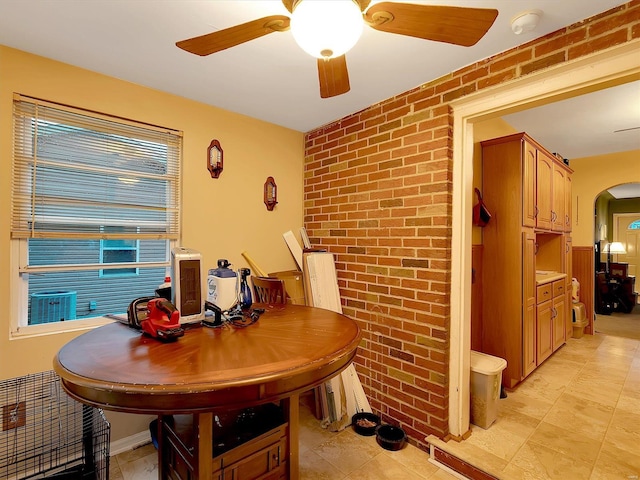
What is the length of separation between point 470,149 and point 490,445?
1921 mm

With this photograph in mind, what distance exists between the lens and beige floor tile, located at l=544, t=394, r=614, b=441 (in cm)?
220

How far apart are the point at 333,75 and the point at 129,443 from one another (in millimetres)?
2613

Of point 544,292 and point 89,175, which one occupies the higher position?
point 89,175

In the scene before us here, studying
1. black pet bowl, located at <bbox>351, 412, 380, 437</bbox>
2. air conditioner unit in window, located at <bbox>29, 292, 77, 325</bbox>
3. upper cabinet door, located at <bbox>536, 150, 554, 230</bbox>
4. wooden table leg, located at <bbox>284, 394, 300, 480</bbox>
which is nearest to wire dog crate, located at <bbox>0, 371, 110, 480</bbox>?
air conditioner unit in window, located at <bbox>29, 292, 77, 325</bbox>

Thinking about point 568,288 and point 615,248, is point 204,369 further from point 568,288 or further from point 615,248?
point 615,248

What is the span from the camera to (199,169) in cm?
247

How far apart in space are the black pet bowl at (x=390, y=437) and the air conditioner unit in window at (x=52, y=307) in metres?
2.20

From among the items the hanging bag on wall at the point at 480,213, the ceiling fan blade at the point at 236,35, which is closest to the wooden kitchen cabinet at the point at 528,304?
the hanging bag on wall at the point at 480,213

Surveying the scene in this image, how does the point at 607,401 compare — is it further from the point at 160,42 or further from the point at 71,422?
the point at 160,42

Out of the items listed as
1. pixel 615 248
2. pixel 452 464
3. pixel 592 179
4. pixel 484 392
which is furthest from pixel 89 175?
pixel 615 248

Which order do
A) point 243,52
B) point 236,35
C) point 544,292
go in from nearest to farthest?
1. point 236,35
2. point 243,52
3. point 544,292

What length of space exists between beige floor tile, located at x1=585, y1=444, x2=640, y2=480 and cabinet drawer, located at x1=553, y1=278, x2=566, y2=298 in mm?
1755

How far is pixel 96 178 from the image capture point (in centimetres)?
207

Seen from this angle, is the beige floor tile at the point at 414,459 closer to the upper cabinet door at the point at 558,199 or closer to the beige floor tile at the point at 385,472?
the beige floor tile at the point at 385,472
